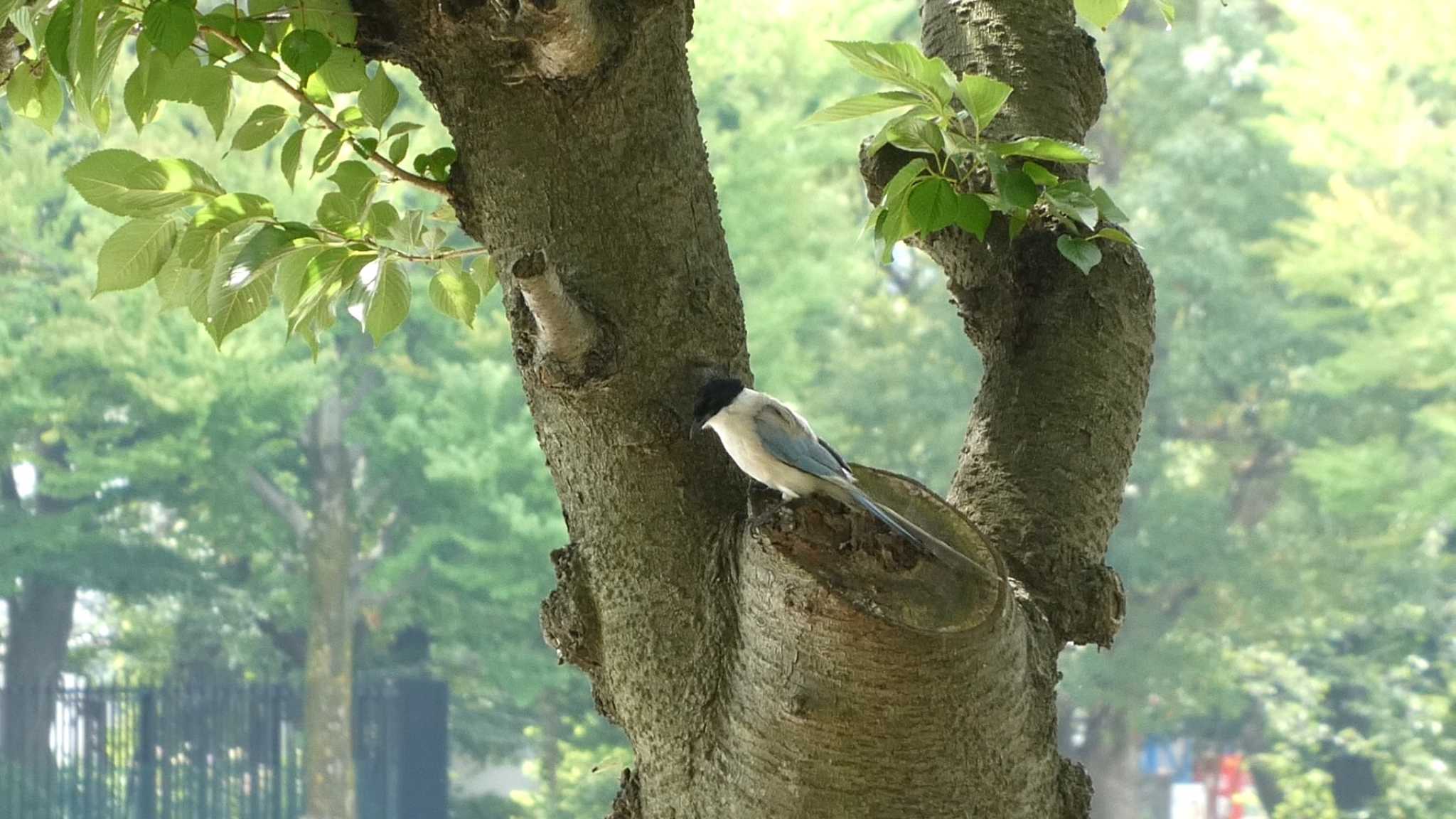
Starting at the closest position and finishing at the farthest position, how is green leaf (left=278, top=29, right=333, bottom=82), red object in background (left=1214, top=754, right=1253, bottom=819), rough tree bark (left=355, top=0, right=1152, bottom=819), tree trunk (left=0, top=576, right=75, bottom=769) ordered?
1. rough tree bark (left=355, top=0, right=1152, bottom=819)
2. green leaf (left=278, top=29, right=333, bottom=82)
3. tree trunk (left=0, top=576, right=75, bottom=769)
4. red object in background (left=1214, top=754, right=1253, bottom=819)

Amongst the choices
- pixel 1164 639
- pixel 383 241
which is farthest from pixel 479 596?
pixel 383 241

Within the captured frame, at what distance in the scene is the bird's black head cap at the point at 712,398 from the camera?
0.96 meters

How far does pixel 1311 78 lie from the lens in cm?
738

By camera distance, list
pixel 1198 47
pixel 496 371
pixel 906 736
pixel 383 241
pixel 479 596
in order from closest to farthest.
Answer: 1. pixel 906 736
2. pixel 383 241
3. pixel 496 371
4. pixel 479 596
5. pixel 1198 47

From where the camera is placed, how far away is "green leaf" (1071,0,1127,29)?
1.25m

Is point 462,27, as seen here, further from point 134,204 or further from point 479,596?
point 479,596

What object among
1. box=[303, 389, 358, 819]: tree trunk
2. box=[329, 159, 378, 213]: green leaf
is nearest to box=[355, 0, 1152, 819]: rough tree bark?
box=[329, 159, 378, 213]: green leaf

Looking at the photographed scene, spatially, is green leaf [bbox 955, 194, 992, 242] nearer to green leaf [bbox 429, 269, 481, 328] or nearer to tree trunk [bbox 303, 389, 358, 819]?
green leaf [bbox 429, 269, 481, 328]

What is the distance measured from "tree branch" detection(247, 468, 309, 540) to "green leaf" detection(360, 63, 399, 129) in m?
7.04

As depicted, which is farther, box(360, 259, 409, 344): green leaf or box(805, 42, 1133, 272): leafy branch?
box(360, 259, 409, 344): green leaf

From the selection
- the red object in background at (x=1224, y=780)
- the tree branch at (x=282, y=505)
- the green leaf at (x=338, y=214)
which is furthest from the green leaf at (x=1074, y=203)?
the red object in background at (x=1224, y=780)

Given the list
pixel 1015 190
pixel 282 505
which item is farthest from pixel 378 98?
pixel 282 505

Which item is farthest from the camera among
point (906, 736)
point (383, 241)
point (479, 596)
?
point (479, 596)

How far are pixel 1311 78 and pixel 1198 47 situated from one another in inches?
69.4
